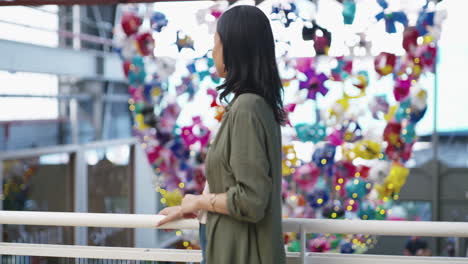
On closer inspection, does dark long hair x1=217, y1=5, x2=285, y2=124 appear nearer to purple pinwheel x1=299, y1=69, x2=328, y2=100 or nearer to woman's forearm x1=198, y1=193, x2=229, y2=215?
woman's forearm x1=198, y1=193, x2=229, y2=215

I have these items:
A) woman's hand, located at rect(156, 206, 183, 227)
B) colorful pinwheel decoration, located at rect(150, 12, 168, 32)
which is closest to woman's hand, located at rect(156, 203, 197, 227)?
woman's hand, located at rect(156, 206, 183, 227)

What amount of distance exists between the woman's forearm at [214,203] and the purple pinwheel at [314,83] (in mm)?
2239

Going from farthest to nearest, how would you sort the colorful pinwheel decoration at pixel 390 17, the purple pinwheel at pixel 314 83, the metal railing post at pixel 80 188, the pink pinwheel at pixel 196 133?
the metal railing post at pixel 80 188 < the pink pinwheel at pixel 196 133 < the purple pinwheel at pixel 314 83 < the colorful pinwheel decoration at pixel 390 17

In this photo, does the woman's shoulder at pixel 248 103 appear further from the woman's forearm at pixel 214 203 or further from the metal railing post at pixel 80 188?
the metal railing post at pixel 80 188

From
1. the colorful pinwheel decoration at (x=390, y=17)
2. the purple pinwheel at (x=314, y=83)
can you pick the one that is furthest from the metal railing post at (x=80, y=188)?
the colorful pinwheel decoration at (x=390, y=17)

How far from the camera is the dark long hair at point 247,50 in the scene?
1288 millimetres

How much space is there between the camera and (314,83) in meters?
3.51

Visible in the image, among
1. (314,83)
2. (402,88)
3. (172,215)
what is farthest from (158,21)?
(172,215)

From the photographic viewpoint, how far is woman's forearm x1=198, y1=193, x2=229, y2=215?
1.29 meters

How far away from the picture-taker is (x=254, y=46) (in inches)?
50.9

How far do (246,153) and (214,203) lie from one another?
0.48ft

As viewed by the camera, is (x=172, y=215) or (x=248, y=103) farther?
(x=172, y=215)

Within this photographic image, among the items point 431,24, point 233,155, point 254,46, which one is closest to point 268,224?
point 233,155

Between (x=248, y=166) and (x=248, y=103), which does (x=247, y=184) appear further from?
(x=248, y=103)
